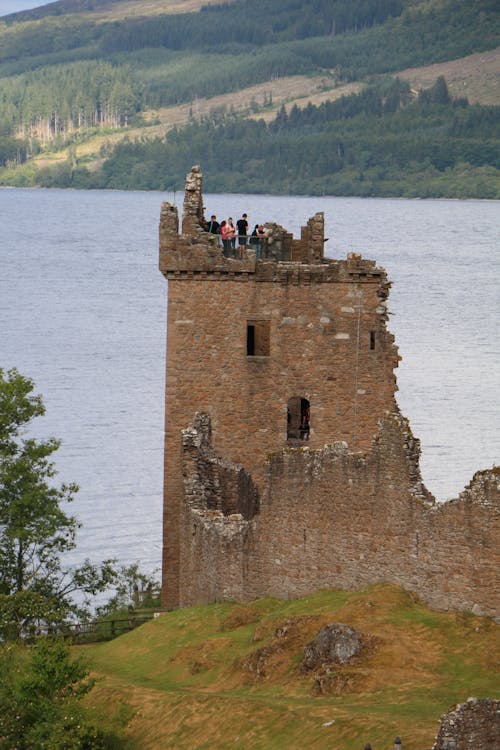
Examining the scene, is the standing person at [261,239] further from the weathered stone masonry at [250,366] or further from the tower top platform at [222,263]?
the tower top platform at [222,263]

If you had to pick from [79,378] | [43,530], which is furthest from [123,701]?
[79,378]

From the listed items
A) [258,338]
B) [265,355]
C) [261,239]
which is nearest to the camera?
[265,355]

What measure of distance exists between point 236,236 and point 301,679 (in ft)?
61.2

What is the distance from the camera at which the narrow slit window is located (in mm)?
49719

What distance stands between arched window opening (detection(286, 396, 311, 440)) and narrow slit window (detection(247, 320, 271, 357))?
146 cm

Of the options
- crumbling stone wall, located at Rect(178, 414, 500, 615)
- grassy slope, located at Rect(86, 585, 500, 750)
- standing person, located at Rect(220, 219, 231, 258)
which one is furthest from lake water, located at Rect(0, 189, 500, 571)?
grassy slope, located at Rect(86, 585, 500, 750)

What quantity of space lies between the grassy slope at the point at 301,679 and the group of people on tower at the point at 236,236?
12.3 meters

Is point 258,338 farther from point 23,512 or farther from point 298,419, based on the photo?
point 23,512

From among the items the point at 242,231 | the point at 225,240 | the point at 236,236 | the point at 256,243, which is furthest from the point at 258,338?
the point at 242,231

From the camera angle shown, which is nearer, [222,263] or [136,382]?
[222,263]

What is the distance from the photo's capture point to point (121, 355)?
438 feet

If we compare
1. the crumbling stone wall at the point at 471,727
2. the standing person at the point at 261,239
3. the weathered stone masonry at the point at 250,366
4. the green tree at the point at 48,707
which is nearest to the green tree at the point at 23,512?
the weathered stone masonry at the point at 250,366

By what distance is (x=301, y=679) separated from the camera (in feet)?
115

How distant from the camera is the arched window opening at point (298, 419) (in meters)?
49.7
